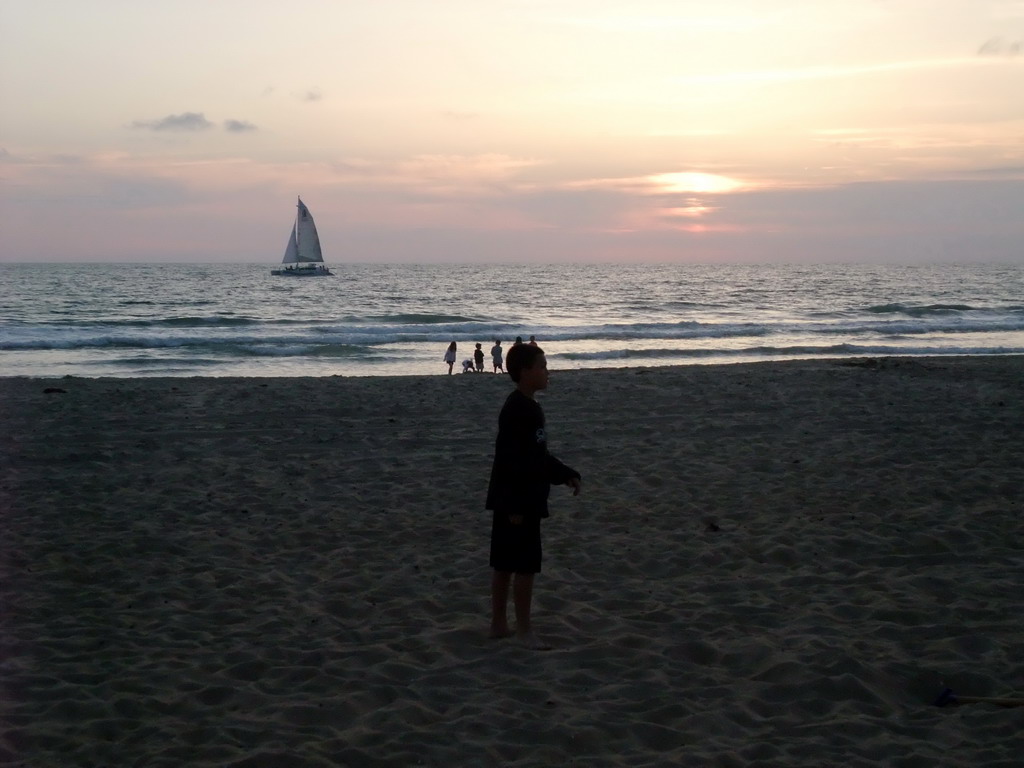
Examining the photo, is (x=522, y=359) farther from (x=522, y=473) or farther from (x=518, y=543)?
(x=518, y=543)

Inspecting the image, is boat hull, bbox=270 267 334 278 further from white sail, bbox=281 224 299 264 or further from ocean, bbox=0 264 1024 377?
ocean, bbox=0 264 1024 377

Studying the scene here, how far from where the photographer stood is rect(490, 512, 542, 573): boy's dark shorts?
15.1 ft

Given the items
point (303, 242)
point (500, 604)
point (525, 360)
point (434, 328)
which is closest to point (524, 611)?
point (500, 604)

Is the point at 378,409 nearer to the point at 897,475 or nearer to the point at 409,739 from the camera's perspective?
→ the point at 897,475

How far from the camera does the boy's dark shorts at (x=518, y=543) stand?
15.1ft

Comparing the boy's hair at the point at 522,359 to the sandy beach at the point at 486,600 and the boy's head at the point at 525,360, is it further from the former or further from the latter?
the sandy beach at the point at 486,600

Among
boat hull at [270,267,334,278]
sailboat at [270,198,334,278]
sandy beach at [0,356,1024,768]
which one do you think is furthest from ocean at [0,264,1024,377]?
sandy beach at [0,356,1024,768]

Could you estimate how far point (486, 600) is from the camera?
18.0ft

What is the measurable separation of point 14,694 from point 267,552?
2.31m

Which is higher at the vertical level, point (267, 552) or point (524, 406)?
point (524, 406)

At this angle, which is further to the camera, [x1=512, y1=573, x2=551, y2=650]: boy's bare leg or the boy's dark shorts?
[x1=512, y1=573, x2=551, y2=650]: boy's bare leg

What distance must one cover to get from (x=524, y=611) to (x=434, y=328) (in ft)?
110

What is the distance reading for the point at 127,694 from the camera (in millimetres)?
4156

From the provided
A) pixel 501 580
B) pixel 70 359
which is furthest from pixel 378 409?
pixel 70 359
